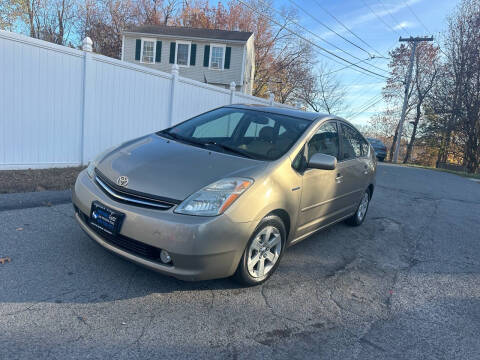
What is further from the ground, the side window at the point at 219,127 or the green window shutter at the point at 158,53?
the green window shutter at the point at 158,53

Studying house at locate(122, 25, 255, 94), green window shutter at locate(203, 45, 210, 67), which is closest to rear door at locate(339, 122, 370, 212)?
house at locate(122, 25, 255, 94)

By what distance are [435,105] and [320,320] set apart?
2860 cm

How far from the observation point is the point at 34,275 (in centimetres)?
305

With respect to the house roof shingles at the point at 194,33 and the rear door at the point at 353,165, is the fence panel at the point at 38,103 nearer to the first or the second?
the rear door at the point at 353,165

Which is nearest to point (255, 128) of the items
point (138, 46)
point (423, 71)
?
point (138, 46)

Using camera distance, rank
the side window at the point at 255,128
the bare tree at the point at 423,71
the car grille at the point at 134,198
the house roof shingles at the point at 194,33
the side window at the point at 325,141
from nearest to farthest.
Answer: the car grille at the point at 134,198 < the side window at the point at 325,141 < the side window at the point at 255,128 < the house roof shingles at the point at 194,33 < the bare tree at the point at 423,71

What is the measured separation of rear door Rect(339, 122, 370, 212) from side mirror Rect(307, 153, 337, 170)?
0.87m

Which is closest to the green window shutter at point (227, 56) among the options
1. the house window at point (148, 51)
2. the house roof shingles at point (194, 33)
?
the house roof shingles at point (194, 33)

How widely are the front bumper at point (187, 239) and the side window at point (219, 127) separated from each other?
151cm

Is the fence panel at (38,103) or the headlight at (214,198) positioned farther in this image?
the fence panel at (38,103)

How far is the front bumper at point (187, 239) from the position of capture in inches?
105

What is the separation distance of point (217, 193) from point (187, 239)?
0.43 meters

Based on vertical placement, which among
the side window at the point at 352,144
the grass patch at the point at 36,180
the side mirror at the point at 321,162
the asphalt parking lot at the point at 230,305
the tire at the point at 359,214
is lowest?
the grass patch at the point at 36,180

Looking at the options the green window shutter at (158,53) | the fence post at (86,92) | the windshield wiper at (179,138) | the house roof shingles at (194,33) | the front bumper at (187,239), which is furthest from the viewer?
the green window shutter at (158,53)
